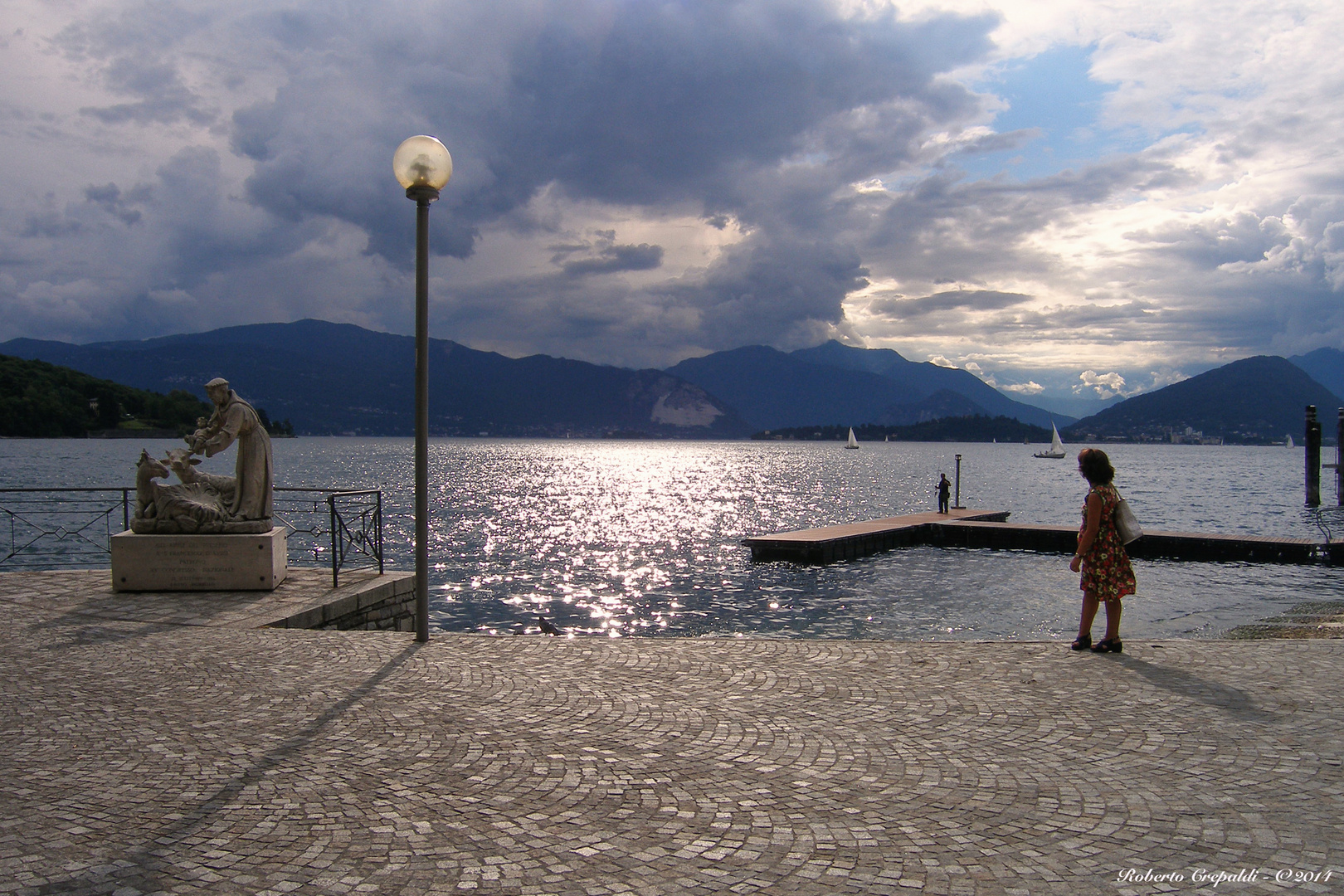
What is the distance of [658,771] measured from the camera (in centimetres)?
470

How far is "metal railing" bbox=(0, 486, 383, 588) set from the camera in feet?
37.8

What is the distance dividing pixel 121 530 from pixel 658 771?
15495 millimetres

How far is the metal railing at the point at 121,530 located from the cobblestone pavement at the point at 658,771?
391 cm

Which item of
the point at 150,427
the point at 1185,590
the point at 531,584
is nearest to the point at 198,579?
the point at 531,584

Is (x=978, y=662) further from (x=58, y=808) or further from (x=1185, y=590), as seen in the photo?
(x=1185, y=590)

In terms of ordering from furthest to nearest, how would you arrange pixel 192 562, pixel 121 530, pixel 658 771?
1. pixel 121 530
2. pixel 192 562
3. pixel 658 771

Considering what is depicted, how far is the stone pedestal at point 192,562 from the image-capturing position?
10477 mm

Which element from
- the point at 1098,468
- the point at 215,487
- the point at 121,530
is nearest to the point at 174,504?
the point at 215,487

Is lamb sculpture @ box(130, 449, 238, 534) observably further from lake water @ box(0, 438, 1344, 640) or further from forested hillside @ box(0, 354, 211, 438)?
forested hillside @ box(0, 354, 211, 438)

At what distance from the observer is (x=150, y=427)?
148 m

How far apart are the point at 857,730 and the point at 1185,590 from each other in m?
22.2

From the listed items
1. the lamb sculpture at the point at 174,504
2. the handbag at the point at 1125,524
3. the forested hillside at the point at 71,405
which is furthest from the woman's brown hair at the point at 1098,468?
the forested hillside at the point at 71,405

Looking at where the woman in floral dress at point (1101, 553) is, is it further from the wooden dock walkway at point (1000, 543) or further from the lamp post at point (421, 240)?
the wooden dock walkway at point (1000, 543)

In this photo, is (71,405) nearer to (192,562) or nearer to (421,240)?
(192,562)
